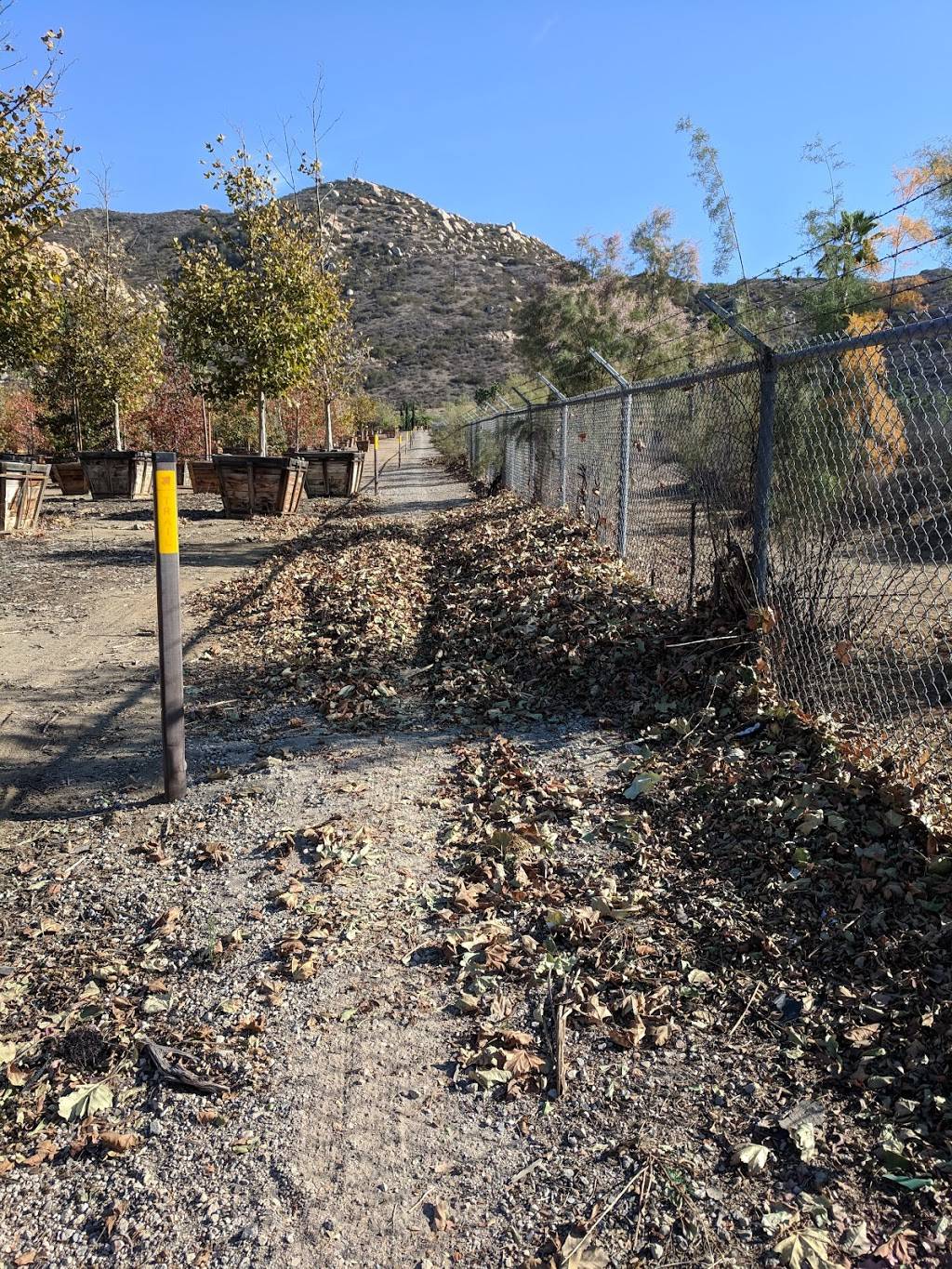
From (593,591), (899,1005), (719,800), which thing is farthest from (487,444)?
(899,1005)

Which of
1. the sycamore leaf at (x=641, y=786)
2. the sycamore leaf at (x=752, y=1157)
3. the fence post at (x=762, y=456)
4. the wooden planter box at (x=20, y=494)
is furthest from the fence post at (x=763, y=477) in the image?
the wooden planter box at (x=20, y=494)

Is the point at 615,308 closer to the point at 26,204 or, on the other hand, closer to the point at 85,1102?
the point at 26,204

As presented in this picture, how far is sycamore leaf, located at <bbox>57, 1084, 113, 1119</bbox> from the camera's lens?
2.34 m

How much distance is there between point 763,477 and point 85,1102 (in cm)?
383

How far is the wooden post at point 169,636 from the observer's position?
4.03 meters

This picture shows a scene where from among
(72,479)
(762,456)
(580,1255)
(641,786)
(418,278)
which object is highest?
(418,278)

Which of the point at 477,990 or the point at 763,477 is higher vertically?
the point at 763,477

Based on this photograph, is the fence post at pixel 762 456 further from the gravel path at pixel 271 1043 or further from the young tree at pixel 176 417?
the young tree at pixel 176 417

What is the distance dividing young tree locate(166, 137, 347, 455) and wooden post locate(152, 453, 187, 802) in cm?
1149

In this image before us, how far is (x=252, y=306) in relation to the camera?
1474 cm

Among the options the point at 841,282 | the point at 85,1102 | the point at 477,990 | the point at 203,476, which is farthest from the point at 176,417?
the point at 85,1102

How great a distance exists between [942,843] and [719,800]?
2.97ft

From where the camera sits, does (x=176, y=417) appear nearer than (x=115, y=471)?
No

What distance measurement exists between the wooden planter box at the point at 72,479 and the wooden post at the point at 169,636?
684 inches
